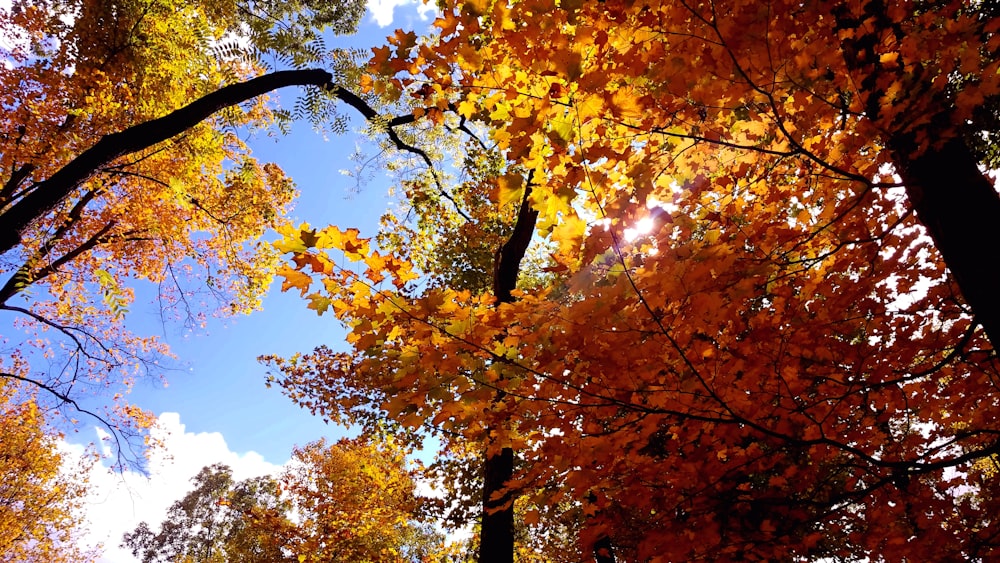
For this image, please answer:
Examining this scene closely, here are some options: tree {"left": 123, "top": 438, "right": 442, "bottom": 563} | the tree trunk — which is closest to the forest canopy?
the tree trunk

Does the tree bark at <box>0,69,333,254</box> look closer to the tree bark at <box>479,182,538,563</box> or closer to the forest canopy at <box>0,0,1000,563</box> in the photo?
the forest canopy at <box>0,0,1000,563</box>

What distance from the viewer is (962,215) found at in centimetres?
191

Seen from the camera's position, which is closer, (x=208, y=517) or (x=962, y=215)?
(x=962, y=215)

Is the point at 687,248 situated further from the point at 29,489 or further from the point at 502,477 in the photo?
the point at 29,489

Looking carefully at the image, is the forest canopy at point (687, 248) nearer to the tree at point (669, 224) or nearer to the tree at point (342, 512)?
the tree at point (669, 224)

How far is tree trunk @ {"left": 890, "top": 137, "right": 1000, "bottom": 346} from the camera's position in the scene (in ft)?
5.97

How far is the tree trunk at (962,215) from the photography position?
71.7 inches

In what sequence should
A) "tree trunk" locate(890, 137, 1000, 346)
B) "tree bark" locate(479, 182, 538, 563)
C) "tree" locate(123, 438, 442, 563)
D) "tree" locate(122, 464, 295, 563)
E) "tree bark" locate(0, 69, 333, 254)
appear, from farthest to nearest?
"tree" locate(122, 464, 295, 563) → "tree" locate(123, 438, 442, 563) → "tree bark" locate(479, 182, 538, 563) → "tree bark" locate(0, 69, 333, 254) → "tree trunk" locate(890, 137, 1000, 346)

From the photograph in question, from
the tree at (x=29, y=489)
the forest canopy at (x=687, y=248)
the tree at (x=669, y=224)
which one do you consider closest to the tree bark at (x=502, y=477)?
the forest canopy at (x=687, y=248)

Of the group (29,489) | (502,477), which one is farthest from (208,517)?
(502,477)

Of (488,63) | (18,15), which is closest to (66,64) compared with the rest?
(18,15)

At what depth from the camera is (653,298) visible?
6.53ft

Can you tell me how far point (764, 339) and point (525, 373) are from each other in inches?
85.9

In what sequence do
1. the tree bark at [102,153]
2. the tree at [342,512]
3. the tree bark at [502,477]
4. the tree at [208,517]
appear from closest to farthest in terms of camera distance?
1. the tree bark at [102,153]
2. the tree bark at [502,477]
3. the tree at [342,512]
4. the tree at [208,517]
